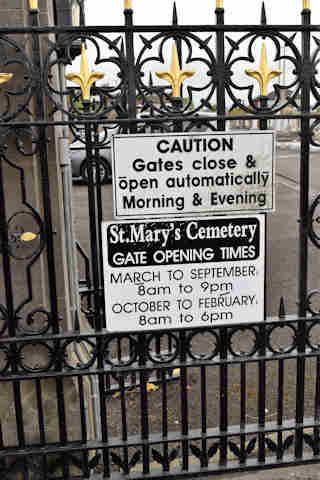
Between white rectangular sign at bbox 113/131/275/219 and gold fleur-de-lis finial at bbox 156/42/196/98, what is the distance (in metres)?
0.25

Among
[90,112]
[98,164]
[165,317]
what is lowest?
[165,317]

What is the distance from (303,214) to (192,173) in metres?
0.67

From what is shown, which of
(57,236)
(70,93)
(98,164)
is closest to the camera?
(70,93)

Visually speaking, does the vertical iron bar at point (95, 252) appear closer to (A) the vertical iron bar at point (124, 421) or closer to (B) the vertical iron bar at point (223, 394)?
(A) the vertical iron bar at point (124, 421)

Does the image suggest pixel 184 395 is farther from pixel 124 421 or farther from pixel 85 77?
pixel 85 77

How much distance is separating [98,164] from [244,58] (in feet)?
3.03

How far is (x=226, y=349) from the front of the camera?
3.13m

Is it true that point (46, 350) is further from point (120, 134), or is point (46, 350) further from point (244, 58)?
point (244, 58)

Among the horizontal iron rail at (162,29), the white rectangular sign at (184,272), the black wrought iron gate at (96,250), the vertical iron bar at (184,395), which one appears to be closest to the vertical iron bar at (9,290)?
the black wrought iron gate at (96,250)

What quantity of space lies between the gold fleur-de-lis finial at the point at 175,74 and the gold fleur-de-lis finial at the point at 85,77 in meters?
0.32

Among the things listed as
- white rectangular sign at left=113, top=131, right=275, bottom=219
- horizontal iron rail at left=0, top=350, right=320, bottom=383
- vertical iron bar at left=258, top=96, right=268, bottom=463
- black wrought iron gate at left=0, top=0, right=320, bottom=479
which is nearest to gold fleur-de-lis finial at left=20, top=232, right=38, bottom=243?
black wrought iron gate at left=0, top=0, right=320, bottom=479

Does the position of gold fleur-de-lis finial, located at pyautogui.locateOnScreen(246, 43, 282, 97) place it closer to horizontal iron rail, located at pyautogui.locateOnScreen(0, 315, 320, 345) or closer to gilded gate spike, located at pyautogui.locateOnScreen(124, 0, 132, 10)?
gilded gate spike, located at pyautogui.locateOnScreen(124, 0, 132, 10)

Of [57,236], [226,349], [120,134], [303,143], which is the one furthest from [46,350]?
[303,143]

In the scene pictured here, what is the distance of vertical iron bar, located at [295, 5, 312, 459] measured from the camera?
2869mm
